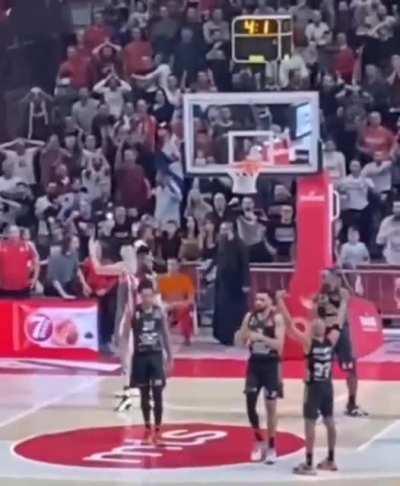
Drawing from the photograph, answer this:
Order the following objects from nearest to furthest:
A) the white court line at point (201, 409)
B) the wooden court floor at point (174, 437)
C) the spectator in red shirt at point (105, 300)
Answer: the wooden court floor at point (174, 437) < the white court line at point (201, 409) < the spectator in red shirt at point (105, 300)

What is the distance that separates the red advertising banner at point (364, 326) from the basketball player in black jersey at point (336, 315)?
3.58 metres

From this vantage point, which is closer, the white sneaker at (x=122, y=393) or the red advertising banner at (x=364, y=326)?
the white sneaker at (x=122, y=393)

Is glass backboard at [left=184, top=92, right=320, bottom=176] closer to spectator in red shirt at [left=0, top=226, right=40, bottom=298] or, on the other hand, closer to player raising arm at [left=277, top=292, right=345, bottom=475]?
spectator in red shirt at [left=0, top=226, right=40, bottom=298]

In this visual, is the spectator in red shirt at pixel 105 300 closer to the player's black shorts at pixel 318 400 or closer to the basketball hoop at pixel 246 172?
the basketball hoop at pixel 246 172

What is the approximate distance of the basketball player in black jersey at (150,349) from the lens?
18.3 m

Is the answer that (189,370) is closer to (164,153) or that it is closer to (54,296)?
(54,296)

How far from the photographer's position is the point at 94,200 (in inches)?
1141

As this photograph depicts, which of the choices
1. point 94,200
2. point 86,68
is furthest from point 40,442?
point 86,68

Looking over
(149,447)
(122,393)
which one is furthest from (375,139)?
(149,447)

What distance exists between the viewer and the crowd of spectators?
27.2 meters

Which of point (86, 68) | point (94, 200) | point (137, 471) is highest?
point (86, 68)

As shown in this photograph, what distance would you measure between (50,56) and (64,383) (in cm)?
1117

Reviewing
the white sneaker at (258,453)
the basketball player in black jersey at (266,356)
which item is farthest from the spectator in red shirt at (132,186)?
the basketball player in black jersey at (266,356)

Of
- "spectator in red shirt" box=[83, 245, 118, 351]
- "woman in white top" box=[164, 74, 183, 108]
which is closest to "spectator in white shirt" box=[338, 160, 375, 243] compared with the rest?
"woman in white top" box=[164, 74, 183, 108]
